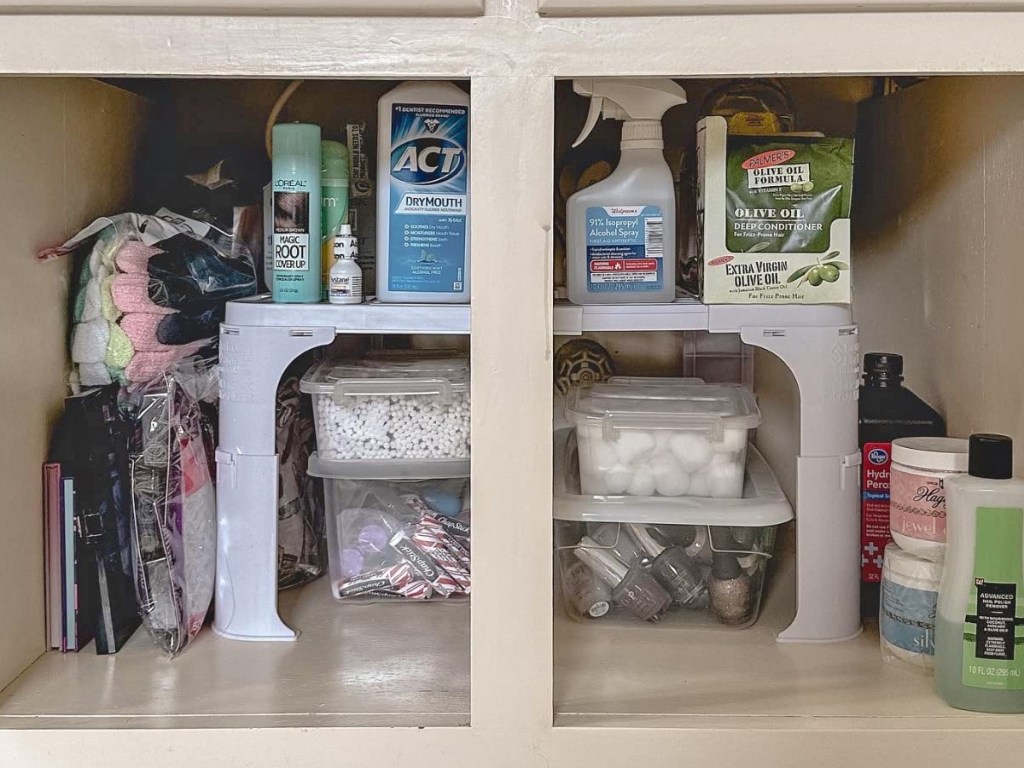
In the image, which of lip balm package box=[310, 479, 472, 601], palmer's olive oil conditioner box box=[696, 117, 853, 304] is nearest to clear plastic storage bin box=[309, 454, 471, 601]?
lip balm package box=[310, 479, 472, 601]

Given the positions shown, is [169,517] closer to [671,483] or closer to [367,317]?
[367,317]

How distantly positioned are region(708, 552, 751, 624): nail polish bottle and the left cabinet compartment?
259 mm

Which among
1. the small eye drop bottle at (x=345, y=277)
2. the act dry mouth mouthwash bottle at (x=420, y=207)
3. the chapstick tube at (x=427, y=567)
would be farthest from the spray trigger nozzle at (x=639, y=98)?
the chapstick tube at (x=427, y=567)

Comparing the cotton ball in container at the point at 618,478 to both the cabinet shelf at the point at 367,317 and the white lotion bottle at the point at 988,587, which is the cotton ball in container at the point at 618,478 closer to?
the cabinet shelf at the point at 367,317

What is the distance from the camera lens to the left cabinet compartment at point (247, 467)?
0.94 metres

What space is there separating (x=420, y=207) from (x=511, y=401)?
0.29 m

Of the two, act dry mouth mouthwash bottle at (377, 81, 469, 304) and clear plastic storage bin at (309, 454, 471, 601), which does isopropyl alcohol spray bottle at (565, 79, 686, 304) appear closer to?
act dry mouth mouthwash bottle at (377, 81, 469, 304)

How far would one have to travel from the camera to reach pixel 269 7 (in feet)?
2.64

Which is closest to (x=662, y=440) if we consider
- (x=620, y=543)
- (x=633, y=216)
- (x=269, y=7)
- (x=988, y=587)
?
(x=620, y=543)

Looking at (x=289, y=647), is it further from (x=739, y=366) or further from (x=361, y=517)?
(x=739, y=366)

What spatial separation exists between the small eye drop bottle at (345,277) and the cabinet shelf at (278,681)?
13.3 inches

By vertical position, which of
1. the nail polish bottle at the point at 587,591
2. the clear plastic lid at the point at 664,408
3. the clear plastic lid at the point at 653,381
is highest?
the clear plastic lid at the point at 653,381

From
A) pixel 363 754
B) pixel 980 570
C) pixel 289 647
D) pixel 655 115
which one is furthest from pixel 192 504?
pixel 980 570

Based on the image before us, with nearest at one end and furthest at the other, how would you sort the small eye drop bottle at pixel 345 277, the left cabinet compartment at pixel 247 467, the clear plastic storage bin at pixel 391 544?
the left cabinet compartment at pixel 247 467, the small eye drop bottle at pixel 345 277, the clear plastic storage bin at pixel 391 544
